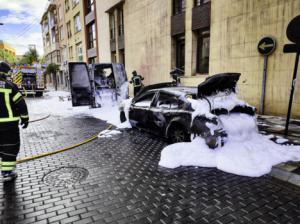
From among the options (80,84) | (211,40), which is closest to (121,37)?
(80,84)

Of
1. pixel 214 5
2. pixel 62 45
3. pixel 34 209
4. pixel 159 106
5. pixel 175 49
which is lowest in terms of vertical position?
pixel 34 209

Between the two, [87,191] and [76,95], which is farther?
[76,95]

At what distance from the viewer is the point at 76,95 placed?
11500 millimetres

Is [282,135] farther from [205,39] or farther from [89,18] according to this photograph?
[89,18]

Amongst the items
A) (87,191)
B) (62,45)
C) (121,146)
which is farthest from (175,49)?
(62,45)

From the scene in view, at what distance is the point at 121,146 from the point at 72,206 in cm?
266

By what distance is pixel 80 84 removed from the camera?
11.5 meters

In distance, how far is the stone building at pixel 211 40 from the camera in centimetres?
771

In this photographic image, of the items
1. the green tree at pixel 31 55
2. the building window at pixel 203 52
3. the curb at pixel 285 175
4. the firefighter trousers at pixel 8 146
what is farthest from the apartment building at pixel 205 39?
the green tree at pixel 31 55

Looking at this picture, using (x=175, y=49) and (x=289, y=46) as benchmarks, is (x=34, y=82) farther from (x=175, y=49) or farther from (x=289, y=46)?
(x=289, y=46)

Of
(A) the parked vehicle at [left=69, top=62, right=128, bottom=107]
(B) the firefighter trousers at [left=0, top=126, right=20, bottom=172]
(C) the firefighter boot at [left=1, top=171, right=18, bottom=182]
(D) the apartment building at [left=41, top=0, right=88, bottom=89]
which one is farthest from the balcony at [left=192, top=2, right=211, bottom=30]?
(D) the apartment building at [left=41, top=0, right=88, bottom=89]

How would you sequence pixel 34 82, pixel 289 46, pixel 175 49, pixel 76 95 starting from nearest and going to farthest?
pixel 289 46
pixel 76 95
pixel 175 49
pixel 34 82

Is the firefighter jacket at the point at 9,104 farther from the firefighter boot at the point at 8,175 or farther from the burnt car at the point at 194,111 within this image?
the burnt car at the point at 194,111

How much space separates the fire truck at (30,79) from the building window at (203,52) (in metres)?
18.1
